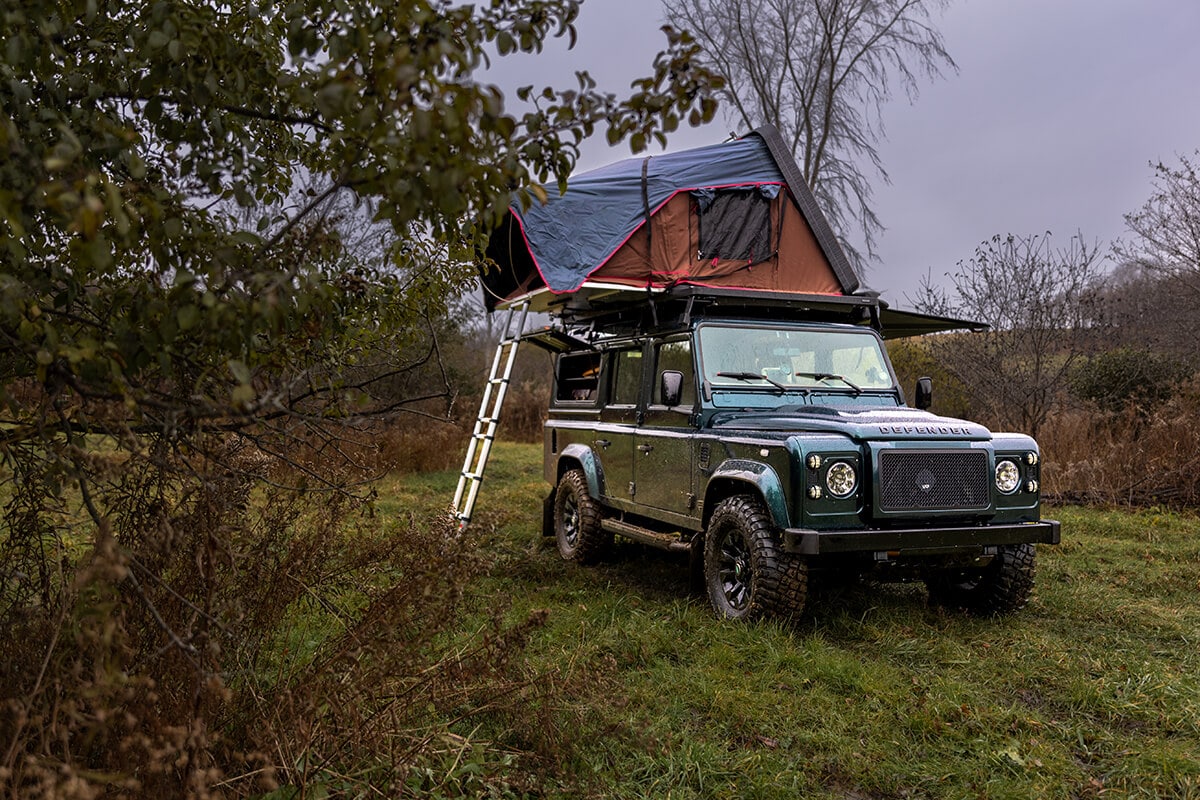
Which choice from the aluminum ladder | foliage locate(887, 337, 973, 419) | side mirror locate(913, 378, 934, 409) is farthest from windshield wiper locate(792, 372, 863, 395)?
foliage locate(887, 337, 973, 419)

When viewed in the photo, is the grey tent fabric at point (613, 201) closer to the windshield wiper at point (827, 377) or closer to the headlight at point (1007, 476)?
the windshield wiper at point (827, 377)

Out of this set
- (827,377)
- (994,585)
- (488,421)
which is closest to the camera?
(994,585)

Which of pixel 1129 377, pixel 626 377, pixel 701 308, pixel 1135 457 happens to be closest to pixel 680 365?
pixel 701 308

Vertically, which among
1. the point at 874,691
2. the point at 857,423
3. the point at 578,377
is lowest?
the point at 874,691

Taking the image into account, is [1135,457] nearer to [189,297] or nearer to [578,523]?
[578,523]

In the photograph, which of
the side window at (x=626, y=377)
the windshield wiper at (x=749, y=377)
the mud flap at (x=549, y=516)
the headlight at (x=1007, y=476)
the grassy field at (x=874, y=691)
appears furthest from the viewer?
the mud flap at (x=549, y=516)

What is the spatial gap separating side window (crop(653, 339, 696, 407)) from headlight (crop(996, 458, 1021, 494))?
1.96 metres

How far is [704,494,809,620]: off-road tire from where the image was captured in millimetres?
4918

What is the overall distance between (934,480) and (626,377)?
9.17 feet

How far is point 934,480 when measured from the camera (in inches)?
201

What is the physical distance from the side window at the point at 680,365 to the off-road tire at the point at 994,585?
1.94m

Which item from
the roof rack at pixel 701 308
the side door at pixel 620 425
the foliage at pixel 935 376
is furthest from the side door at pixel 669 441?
the foliage at pixel 935 376

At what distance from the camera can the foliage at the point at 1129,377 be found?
A: 12.1m

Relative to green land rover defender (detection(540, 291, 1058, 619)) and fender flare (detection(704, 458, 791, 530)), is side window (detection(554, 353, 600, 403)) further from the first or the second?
fender flare (detection(704, 458, 791, 530))
